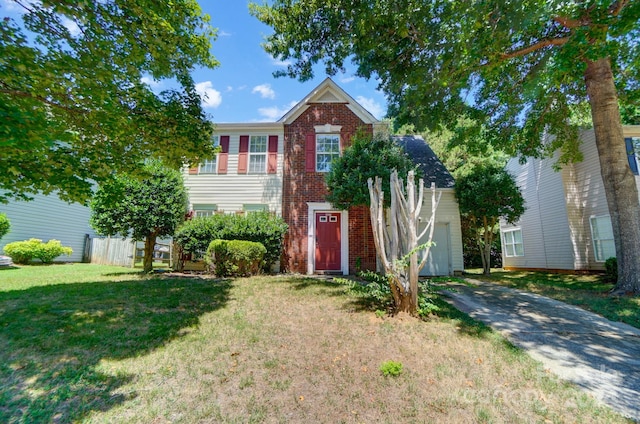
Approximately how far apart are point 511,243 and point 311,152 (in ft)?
42.6

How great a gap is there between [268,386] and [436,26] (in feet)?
30.7

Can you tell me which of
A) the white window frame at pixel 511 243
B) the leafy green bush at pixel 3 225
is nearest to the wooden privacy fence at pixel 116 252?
the leafy green bush at pixel 3 225

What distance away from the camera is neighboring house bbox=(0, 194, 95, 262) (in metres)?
12.8

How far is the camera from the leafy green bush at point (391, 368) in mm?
3492

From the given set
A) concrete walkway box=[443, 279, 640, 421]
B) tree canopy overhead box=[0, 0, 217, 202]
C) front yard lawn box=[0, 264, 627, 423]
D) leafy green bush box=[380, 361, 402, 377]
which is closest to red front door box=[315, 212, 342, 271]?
concrete walkway box=[443, 279, 640, 421]


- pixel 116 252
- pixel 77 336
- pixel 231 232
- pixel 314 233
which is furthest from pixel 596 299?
pixel 116 252

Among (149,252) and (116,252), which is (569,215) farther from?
(116,252)

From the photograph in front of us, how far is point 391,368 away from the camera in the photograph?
3.53m

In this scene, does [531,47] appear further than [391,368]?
Yes

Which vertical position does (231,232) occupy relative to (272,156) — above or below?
below

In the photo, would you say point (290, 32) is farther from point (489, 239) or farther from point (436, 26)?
point (489, 239)

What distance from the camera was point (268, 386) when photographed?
3.29m

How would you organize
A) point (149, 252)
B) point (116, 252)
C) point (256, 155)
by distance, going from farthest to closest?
point (116, 252)
point (256, 155)
point (149, 252)

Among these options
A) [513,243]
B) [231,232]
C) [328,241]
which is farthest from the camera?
[513,243]
